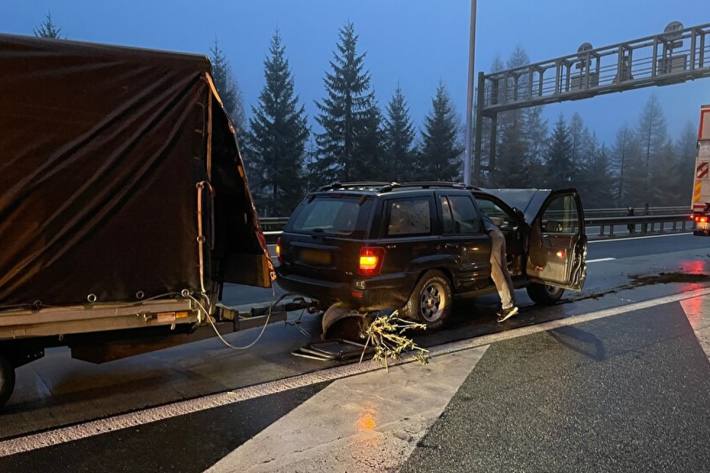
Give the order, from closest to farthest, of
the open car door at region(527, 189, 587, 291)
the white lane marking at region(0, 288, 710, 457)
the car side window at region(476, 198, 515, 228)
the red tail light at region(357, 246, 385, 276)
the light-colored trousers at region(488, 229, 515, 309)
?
the white lane marking at region(0, 288, 710, 457) < the red tail light at region(357, 246, 385, 276) < the light-colored trousers at region(488, 229, 515, 309) < the open car door at region(527, 189, 587, 291) < the car side window at region(476, 198, 515, 228)

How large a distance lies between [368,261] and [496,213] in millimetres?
2791

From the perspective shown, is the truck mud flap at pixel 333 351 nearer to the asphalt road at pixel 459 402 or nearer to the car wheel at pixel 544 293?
the asphalt road at pixel 459 402

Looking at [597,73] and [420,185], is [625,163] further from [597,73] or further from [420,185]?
[420,185]

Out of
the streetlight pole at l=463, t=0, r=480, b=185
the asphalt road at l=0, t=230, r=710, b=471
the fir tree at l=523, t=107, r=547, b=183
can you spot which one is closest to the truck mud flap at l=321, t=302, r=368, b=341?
the asphalt road at l=0, t=230, r=710, b=471

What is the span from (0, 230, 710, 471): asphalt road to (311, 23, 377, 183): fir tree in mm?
28604

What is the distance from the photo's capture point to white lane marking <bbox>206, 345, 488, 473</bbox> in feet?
12.1

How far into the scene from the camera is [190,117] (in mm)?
4637

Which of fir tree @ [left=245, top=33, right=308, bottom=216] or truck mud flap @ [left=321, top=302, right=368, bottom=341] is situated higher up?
fir tree @ [left=245, top=33, right=308, bottom=216]

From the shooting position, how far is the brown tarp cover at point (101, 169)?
4.03 meters

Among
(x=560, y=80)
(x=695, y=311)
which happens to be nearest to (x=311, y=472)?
(x=695, y=311)

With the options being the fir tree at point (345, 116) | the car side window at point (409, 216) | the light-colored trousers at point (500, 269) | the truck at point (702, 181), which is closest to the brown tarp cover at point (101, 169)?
the car side window at point (409, 216)

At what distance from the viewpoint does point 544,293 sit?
28.3 feet

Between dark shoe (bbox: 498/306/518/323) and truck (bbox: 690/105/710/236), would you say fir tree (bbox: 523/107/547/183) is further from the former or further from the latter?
dark shoe (bbox: 498/306/518/323)

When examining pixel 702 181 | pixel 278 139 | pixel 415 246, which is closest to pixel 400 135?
pixel 278 139
